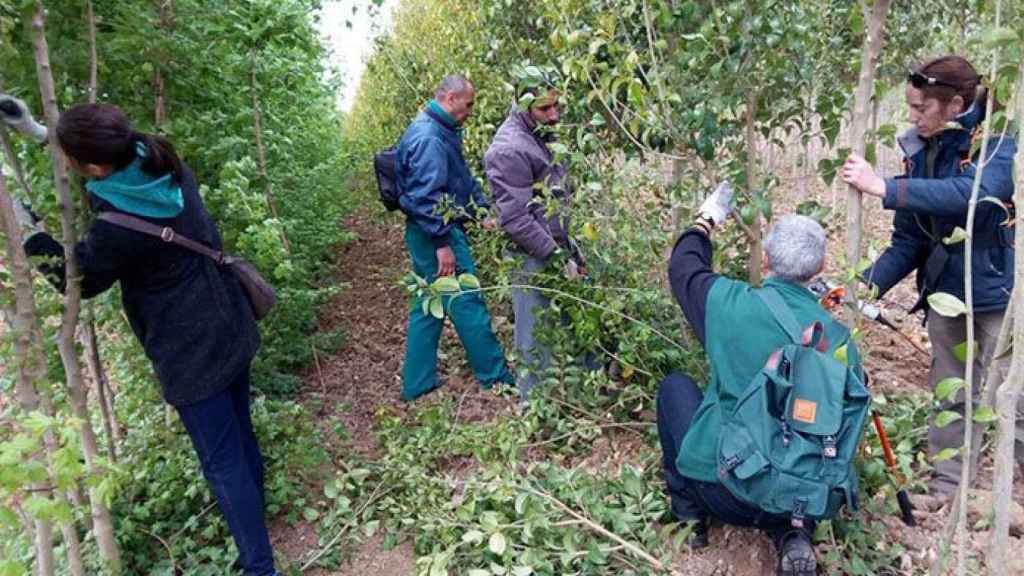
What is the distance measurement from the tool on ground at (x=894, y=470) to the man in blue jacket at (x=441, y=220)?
2.03m

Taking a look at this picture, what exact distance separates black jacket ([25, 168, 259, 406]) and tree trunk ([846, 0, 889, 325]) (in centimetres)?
208

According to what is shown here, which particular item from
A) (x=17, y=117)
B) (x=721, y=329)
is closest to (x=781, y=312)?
(x=721, y=329)

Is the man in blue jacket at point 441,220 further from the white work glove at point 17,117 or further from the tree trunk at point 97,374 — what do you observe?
the white work glove at point 17,117

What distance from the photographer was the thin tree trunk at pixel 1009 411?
145 cm

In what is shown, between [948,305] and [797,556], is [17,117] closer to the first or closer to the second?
[948,305]

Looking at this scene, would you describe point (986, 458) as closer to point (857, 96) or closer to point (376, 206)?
point (857, 96)

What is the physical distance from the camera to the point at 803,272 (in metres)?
2.27

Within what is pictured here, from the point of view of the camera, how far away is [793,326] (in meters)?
2.18

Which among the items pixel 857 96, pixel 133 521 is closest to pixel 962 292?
pixel 857 96

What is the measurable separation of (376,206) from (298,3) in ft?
17.9

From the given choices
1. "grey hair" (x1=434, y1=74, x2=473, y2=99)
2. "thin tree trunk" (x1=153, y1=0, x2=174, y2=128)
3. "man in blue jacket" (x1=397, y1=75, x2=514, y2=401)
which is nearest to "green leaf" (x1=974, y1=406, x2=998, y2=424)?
"man in blue jacket" (x1=397, y1=75, x2=514, y2=401)

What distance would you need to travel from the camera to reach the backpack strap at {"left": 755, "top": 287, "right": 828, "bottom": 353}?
7.04ft

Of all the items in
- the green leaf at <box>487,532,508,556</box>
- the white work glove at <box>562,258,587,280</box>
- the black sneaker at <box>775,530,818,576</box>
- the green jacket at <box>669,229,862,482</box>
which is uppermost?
the green jacket at <box>669,229,862,482</box>

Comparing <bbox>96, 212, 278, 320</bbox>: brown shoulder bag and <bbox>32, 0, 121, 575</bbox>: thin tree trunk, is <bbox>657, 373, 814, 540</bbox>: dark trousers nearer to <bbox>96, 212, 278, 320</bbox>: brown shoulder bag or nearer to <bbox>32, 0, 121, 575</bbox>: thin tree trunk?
<bbox>96, 212, 278, 320</bbox>: brown shoulder bag
